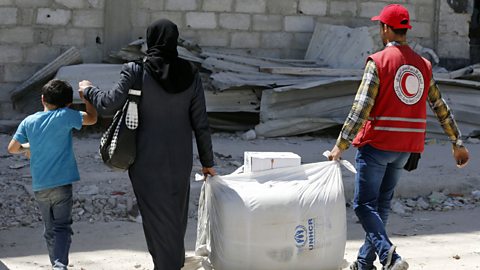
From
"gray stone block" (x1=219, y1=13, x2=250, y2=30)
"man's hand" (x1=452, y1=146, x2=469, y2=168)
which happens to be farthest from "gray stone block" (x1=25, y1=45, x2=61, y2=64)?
"man's hand" (x1=452, y1=146, x2=469, y2=168)

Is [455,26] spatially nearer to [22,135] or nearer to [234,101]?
[234,101]

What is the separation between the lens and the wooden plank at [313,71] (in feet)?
33.4

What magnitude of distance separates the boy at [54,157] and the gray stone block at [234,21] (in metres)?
6.05

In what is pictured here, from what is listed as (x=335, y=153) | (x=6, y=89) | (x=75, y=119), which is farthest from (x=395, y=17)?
(x=6, y=89)

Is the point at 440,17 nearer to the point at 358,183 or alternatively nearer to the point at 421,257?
the point at 421,257

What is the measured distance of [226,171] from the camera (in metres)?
7.82

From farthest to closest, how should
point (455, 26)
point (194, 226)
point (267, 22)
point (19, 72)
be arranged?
point (455, 26)
point (267, 22)
point (19, 72)
point (194, 226)

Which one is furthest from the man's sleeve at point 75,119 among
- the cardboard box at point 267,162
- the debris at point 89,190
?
the debris at point 89,190

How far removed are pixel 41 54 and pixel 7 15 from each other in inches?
24.2

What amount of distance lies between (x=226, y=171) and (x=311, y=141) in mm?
2254

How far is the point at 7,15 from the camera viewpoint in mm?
9891

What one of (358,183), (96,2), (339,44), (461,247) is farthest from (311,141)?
(358,183)

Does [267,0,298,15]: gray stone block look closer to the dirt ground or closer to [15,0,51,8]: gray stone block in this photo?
the dirt ground

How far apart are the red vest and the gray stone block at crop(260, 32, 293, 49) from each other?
615 centimetres
